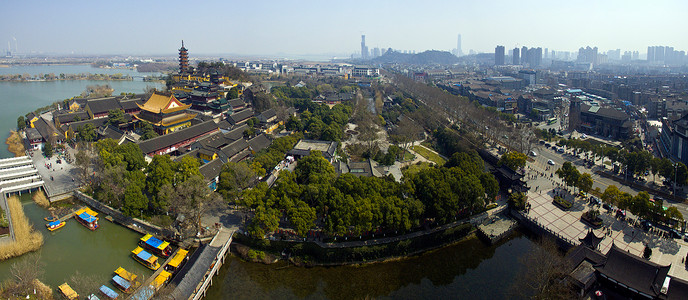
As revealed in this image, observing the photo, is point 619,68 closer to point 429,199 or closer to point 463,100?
point 463,100

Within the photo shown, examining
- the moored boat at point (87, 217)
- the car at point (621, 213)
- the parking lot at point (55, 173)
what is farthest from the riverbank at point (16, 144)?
the car at point (621, 213)

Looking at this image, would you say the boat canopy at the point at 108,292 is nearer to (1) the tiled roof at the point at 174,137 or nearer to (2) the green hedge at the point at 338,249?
(2) the green hedge at the point at 338,249

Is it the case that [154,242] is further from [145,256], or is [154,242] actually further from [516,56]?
[516,56]

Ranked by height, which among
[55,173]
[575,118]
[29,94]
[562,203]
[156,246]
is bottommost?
[156,246]

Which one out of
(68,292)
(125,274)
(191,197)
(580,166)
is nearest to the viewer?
(68,292)

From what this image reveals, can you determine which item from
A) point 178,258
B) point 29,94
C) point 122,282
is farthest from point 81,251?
point 29,94

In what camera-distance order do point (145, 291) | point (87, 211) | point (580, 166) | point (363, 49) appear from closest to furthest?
point (145, 291)
point (87, 211)
point (580, 166)
point (363, 49)

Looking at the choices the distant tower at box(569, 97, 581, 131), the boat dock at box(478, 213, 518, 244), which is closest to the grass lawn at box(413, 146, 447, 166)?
Answer: the boat dock at box(478, 213, 518, 244)
